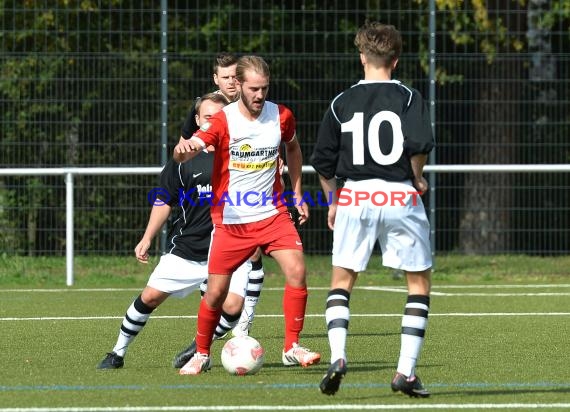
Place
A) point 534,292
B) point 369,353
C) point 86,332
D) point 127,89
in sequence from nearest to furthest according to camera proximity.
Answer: point 369,353
point 86,332
point 534,292
point 127,89

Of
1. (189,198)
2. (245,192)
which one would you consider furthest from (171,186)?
(245,192)

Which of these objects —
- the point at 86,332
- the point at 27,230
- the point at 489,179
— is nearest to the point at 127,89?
the point at 27,230

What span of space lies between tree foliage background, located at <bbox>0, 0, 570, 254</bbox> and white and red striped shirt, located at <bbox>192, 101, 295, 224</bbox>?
7.63m

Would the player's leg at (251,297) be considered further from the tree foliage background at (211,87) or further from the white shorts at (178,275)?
the tree foliage background at (211,87)

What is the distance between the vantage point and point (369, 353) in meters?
8.70

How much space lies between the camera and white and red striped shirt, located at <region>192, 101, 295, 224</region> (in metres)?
7.55

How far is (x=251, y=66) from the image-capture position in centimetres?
744

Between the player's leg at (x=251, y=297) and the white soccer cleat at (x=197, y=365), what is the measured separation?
132cm

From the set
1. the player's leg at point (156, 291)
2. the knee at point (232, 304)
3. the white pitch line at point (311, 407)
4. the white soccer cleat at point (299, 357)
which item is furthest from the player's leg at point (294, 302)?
the white pitch line at point (311, 407)

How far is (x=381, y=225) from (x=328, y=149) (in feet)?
1.49

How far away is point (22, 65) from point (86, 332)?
6351 mm

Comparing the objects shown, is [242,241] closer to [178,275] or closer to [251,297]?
[178,275]

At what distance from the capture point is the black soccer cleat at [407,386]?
6457mm

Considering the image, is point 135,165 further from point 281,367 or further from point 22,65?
point 281,367
